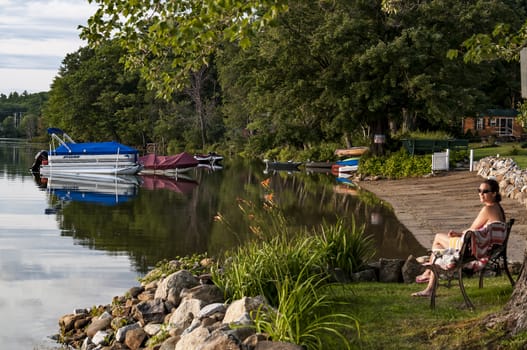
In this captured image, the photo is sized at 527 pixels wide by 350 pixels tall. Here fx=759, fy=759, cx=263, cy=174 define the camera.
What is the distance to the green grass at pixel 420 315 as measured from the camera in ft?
23.2

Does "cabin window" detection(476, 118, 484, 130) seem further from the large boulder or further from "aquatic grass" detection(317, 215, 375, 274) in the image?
the large boulder

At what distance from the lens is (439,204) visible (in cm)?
2570

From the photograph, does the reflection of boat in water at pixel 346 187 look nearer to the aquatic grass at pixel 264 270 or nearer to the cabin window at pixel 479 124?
the aquatic grass at pixel 264 270

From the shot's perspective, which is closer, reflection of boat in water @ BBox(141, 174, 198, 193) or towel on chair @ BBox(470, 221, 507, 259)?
towel on chair @ BBox(470, 221, 507, 259)

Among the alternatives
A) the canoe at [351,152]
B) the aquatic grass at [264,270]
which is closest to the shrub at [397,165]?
the canoe at [351,152]

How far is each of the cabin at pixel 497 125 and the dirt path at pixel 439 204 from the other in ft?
86.8

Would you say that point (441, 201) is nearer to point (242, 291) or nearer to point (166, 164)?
point (242, 291)

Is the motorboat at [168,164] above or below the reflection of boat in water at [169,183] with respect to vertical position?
above

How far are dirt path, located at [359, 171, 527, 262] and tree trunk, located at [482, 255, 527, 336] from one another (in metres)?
6.69

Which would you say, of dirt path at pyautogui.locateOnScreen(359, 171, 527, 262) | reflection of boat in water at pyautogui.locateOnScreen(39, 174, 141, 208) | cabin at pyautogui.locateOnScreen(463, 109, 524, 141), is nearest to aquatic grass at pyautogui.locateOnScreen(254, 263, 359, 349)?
dirt path at pyautogui.locateOnScreen(359, 171, 527, 262)

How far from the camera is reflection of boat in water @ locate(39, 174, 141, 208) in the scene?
33062 millimetres

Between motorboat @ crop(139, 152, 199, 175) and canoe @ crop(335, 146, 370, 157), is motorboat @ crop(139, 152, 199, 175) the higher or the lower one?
the lower one

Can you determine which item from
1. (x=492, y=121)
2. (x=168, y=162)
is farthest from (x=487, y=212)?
(x=492, y=121)

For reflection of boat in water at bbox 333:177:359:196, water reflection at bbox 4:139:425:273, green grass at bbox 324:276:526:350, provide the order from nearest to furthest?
green grass at bbox 324:276:526:350 → water reflection at bbox 4:139:425:273 → reflection of boat in water at bbox 333:177:359:196
